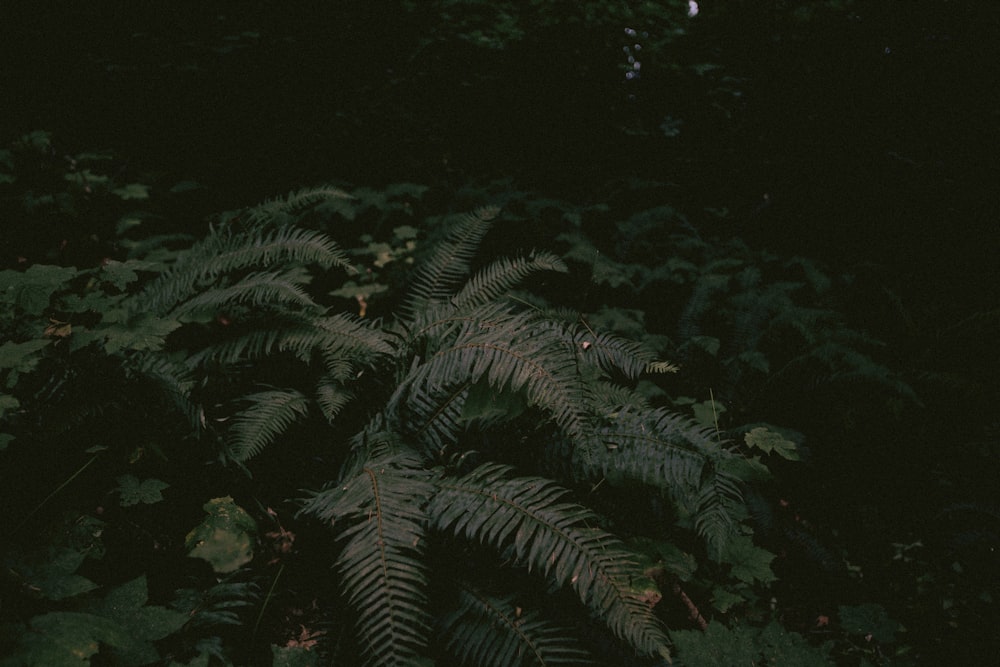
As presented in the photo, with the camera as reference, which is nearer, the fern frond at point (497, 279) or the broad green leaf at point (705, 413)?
the fern frond at point (497, 279)

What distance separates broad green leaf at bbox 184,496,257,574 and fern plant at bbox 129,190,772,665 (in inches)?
7.9

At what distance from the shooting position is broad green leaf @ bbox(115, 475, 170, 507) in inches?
71.9

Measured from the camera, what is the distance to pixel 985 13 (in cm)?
435

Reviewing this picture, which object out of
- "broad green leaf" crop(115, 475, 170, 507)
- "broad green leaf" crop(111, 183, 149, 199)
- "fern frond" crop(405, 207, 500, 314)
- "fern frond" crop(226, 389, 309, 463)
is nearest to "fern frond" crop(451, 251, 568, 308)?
A: "fern frond" crop(405, 207, 500, 314)

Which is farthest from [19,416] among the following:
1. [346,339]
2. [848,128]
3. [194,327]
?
[848,128]

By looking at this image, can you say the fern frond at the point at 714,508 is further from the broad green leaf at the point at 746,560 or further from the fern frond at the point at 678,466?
the broad green leaf at the point at 746,560

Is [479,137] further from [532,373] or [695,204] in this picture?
[532,373]

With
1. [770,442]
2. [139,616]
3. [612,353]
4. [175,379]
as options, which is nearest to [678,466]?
Result: [612,353]

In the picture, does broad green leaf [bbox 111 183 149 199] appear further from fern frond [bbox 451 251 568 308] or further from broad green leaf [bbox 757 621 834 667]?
broad green leaf [bbox 757 621 834 667]

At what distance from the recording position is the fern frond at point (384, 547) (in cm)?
150

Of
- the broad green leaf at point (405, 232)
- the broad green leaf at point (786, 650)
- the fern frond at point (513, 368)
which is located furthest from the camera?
the broad green leaf at point (405, 232)

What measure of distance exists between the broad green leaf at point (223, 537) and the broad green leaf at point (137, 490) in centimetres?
17

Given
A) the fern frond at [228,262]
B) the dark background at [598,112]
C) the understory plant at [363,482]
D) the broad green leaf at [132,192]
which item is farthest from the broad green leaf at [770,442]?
the broad green leaf at [132,192]

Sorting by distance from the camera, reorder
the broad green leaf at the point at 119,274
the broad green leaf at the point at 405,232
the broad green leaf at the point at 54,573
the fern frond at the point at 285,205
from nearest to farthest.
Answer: the broad green leaf at the point at 54,573, the broad green leaf at the point at 119,274, the fern frond at the point at 285,205, the broad green leaf at the point at 405,232
